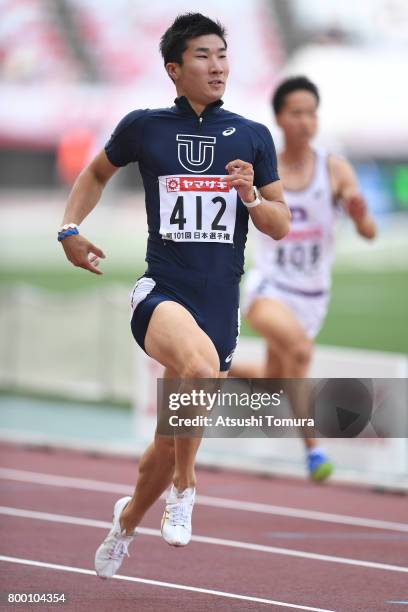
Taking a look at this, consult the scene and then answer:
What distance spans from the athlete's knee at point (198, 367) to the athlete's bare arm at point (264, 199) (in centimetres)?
62

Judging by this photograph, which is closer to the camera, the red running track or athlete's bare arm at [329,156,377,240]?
the red running track

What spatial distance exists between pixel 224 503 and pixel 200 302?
143 inches

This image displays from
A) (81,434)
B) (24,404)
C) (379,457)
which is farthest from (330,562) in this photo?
(24,404)

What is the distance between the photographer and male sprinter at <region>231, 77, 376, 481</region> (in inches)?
376

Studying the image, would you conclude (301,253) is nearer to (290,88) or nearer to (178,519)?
(290,88)

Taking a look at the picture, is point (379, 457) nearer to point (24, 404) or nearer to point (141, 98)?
point (24, 404)

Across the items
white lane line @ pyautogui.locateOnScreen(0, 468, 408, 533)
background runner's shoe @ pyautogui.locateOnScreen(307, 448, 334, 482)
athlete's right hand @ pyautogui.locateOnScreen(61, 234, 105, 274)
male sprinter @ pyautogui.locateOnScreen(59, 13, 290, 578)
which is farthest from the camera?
background runner's shoe @ pyautogui.locateOnScreen(307, 448, 334, 482)

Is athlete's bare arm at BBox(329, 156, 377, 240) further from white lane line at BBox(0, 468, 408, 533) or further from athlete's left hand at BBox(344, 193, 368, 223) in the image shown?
white lane line at BBox(0, 468, 408, 533)

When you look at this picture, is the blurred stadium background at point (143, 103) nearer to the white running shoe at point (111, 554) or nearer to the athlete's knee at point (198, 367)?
the white running shoe at point (111, 554)

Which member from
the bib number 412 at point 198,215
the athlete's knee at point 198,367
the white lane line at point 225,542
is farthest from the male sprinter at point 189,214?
the white lane line at point 225,542

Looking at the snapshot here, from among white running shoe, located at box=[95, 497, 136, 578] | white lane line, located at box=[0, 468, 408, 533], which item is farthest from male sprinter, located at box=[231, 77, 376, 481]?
white running shoe, located at box=[95, 497, 136, 578]

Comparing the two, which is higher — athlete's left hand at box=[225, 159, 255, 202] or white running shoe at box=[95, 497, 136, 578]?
athlete's left hand at box=[225, 159, 255, 202]

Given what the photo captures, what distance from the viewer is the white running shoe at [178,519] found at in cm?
571

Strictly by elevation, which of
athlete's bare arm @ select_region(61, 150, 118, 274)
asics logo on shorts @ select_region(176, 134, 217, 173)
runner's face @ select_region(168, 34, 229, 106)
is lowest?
athlete's bare arm @ select_region(61, 150, 118, 274)
